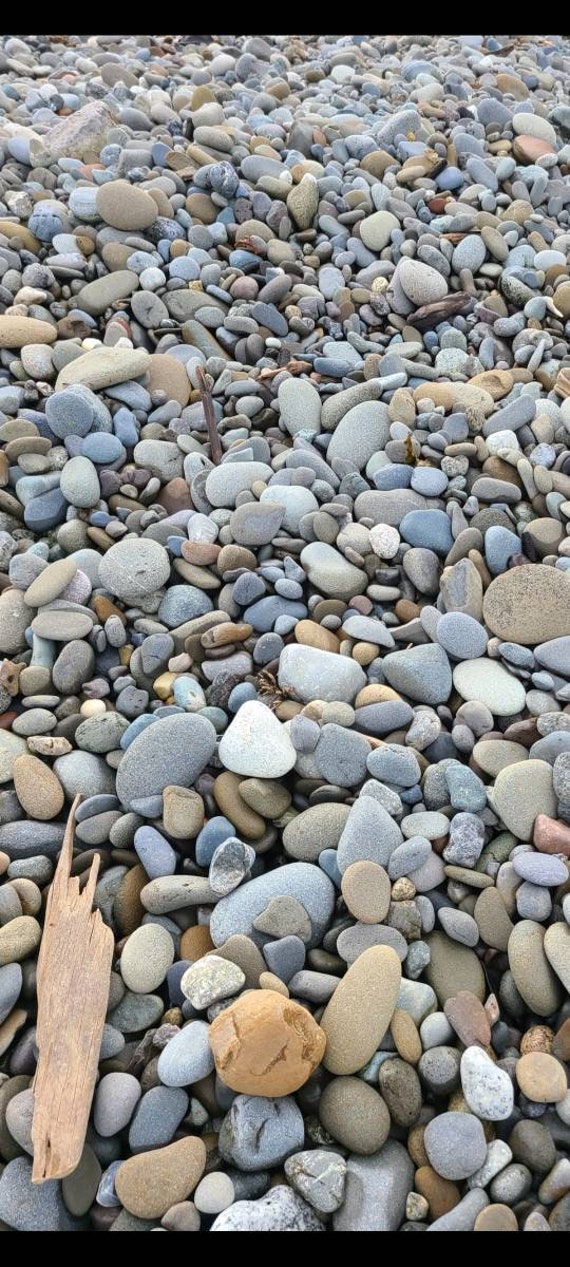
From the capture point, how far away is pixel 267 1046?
49.4 inches

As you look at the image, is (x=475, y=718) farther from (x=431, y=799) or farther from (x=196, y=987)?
(x=196, y=987)

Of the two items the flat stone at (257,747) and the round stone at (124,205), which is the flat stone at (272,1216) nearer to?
the flat stone at (257,747)

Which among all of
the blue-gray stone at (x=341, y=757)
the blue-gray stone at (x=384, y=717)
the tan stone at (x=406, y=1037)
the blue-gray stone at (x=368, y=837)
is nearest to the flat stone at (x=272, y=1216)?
the tan stone at (x=406, y=1037)

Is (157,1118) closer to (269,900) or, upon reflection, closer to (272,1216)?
(272,1216)

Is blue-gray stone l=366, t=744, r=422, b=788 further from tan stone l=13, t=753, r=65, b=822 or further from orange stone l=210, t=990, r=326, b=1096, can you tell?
tan stone l=13, t=753, r=65, b=822

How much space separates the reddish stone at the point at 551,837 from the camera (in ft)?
4.97

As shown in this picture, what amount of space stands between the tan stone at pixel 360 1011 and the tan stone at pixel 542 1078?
211 mm

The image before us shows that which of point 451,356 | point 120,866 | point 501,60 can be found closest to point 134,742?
point 120,866

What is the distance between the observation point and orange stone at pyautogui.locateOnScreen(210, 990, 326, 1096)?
1.26 metres

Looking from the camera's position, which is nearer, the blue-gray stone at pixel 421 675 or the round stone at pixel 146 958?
the round stone at pixel 146 958

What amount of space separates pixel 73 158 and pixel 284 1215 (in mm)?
3355

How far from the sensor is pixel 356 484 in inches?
84.4

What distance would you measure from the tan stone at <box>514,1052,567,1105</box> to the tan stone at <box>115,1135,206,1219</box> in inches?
19.3

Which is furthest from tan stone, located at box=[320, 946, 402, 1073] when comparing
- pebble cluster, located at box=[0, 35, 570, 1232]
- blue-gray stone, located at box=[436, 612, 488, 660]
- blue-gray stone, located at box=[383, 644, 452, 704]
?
blue-gray stone, located at box=[436, 612, 488, 660]
